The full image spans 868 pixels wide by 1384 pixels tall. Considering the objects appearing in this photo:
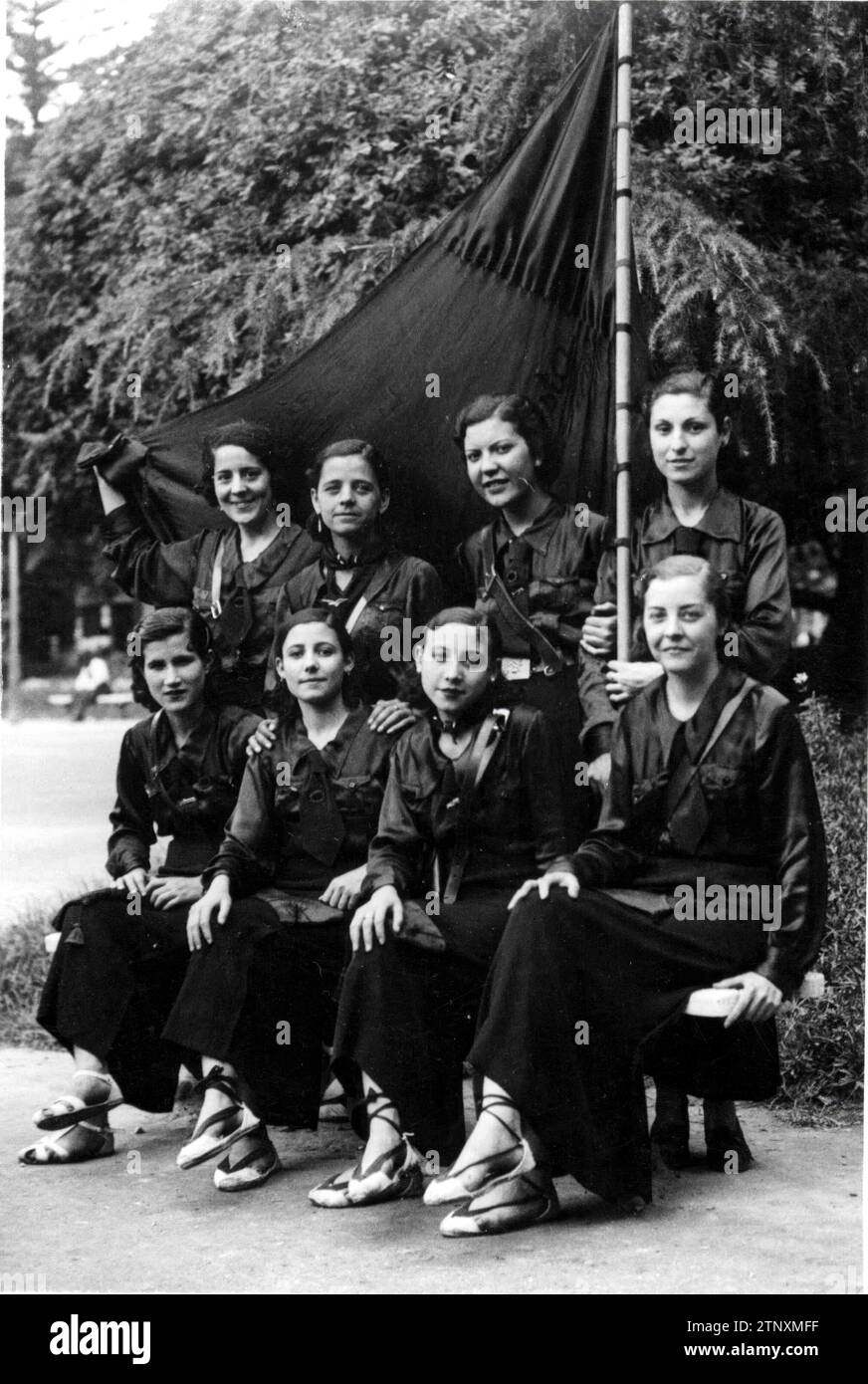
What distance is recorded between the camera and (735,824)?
4562 mm

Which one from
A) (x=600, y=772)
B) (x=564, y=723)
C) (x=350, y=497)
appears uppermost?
(x=350, y=497)

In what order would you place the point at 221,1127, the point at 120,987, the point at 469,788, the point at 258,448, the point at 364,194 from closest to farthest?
the point at 469,788 < the point at 221,1127 < the point at 120,987 < the point at 258,448 < the point at 364,194

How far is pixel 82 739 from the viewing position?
22.4 ft

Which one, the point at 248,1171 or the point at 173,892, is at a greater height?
the point at 173,892

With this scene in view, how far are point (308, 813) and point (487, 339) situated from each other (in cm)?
149

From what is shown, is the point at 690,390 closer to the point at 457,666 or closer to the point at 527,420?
the point at 527,420

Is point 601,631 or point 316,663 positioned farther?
point 316,663

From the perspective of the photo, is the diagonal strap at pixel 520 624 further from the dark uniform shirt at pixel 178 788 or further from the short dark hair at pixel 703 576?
the dark uniform shirt at pixel 178 788

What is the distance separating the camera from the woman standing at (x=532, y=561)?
16.1 feet

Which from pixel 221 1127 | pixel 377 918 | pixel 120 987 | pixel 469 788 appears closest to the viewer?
pixel 377 918

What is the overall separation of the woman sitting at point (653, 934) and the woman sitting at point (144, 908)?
3.55ft

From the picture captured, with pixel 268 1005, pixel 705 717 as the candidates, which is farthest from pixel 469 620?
pixel 268 1005

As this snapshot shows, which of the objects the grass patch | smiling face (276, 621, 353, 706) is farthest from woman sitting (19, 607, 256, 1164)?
the grass patch

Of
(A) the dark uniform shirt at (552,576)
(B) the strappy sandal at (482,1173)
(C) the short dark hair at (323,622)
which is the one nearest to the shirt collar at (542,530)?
(A) the dark uniform shirt at (552,576)
